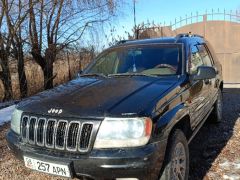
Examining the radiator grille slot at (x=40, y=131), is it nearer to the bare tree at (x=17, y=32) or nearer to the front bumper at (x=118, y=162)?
the front bumper at (x=118, y=162)

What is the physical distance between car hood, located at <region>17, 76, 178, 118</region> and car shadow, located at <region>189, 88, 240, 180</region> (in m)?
1.27

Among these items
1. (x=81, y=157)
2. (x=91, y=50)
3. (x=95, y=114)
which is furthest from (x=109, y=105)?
(x=91, y=50)

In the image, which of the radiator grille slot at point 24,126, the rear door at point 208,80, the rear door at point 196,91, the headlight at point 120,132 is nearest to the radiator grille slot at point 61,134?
the headlight at point 120,132

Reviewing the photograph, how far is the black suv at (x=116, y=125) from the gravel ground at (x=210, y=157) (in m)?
0.56

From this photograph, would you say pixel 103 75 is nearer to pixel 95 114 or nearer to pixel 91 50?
pixel 95 114

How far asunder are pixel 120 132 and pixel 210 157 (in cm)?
230

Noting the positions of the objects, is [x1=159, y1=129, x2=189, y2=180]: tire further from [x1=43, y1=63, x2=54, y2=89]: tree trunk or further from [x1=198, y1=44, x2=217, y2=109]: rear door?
[x1=43, y1=63, x2=54, y2=89]: tree trunk

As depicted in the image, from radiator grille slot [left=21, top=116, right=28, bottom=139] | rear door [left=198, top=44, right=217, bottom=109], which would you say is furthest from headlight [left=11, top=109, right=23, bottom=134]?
rear door [left=198, top=44, right=217, bottom=109]

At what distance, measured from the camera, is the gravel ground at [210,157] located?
4.39 metres

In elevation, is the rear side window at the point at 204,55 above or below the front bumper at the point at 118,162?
above

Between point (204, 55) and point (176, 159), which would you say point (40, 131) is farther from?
point (204, 55)

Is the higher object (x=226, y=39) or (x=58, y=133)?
(x=226, y=39)

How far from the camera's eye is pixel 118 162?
10.0 feet

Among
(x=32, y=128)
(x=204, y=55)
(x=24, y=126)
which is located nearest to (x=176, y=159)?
(x=32, y=128)
